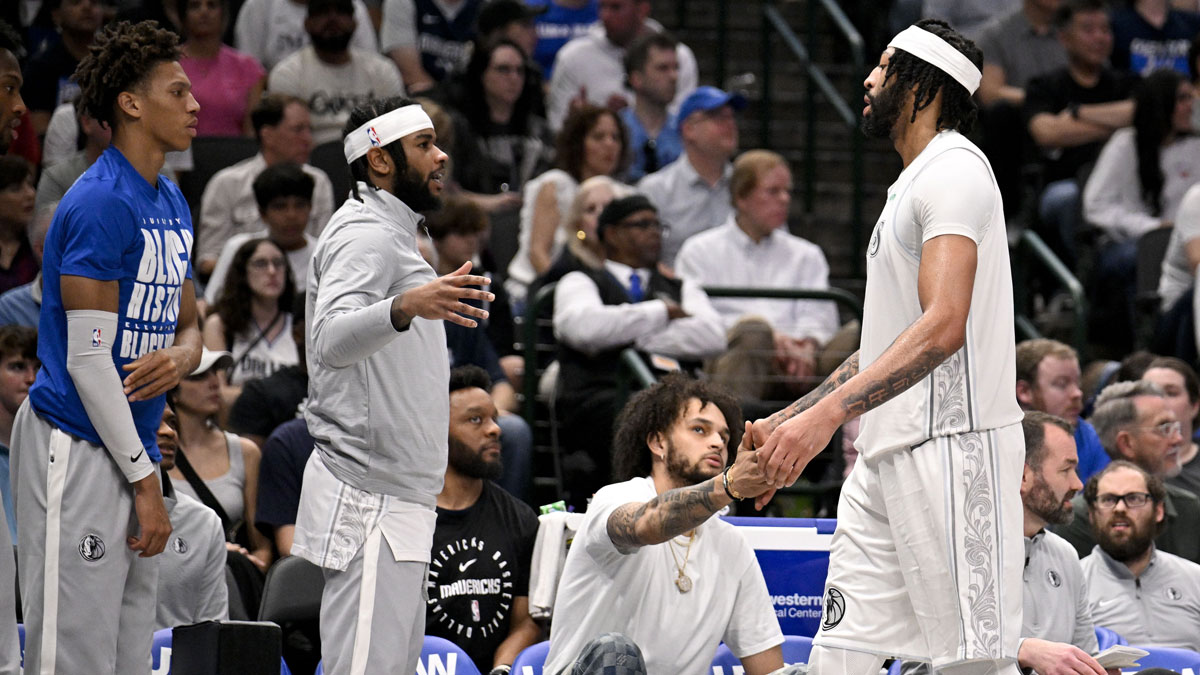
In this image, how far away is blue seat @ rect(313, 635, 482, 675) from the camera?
5.42 m

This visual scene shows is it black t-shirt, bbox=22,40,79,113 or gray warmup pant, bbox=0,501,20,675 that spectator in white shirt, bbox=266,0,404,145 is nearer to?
black t-shirt, bbox=22,40,79,113

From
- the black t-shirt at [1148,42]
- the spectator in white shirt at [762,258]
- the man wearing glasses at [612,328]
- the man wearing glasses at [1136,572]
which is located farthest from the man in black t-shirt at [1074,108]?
the man wearing glasses at [1136,572]

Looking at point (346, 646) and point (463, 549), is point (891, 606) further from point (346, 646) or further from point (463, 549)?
point (463, 549)

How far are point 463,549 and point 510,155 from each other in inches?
175

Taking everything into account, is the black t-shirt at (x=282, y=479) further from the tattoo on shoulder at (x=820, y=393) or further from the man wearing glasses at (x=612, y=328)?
the tattoo on shoulder at (x=820, y=393)

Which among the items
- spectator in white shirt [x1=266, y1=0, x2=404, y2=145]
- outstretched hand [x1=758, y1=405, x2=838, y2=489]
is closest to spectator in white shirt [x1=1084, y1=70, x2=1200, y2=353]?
spectator in white shirt [x1=266, y1=0, x2=404, y2=145]

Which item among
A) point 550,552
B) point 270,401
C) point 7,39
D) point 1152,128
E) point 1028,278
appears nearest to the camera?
point 7,39

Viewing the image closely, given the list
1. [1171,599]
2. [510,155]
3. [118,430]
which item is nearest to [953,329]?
[118,430]

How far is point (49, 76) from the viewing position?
9.58m

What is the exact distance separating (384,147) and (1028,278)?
6.37m

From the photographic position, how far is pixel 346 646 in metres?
4.42

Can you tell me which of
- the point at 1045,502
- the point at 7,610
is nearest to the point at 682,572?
the point at 1045,502

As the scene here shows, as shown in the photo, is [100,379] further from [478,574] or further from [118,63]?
[478,574]

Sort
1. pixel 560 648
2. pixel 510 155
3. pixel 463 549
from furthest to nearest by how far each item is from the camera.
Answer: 1. pixel 510 155
2. pixel 463 549
3. pixel 560 648
